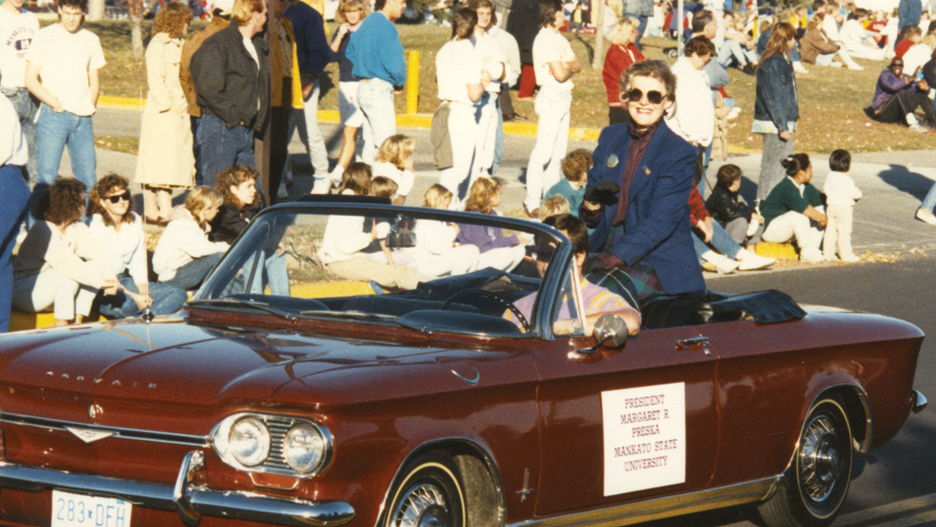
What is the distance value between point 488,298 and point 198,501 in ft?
5.25

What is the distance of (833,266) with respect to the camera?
47.3 feet

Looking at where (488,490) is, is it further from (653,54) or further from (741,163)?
(653,54)

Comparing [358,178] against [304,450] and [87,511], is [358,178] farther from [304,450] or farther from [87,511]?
[304,450]

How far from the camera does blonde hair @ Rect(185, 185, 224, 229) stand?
30.6ft

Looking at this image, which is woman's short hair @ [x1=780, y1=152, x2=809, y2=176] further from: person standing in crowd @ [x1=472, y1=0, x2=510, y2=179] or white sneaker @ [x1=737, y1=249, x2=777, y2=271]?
person standing in crowd @ [x1=472, y1=0, x2=510, y2=179]

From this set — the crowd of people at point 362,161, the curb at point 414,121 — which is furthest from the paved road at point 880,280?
the crowd of people at point 362,161

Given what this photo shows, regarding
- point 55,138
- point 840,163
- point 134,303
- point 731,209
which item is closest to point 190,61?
point 55,138

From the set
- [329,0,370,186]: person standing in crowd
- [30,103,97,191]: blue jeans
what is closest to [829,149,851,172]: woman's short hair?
[329,0,370,186]: person standing in crowd

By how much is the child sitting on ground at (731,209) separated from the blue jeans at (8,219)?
804 centimetres

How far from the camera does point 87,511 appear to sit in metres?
4.27

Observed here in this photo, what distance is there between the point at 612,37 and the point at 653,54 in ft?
53.4

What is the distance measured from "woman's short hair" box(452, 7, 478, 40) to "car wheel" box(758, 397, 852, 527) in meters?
6.91

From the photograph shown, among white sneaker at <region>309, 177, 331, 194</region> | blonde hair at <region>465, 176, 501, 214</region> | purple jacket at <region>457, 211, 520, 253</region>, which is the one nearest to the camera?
purple jacket at <region>457, 211, 520, 253</region>

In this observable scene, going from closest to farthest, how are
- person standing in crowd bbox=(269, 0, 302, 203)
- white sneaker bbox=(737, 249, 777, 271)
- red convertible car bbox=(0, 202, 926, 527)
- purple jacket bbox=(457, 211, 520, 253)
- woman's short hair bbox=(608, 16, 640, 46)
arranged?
red convertible car bbox=(0, 202, 926, 527)
purple jacket bbox=(457, 211, 520, 253)
person standing in crowd bbox=(269, 0, 302, 203)
white sneaker bbox=(737, 249, 777, 271)
woman's short hair bbox=(608, 16, 640, 46)
